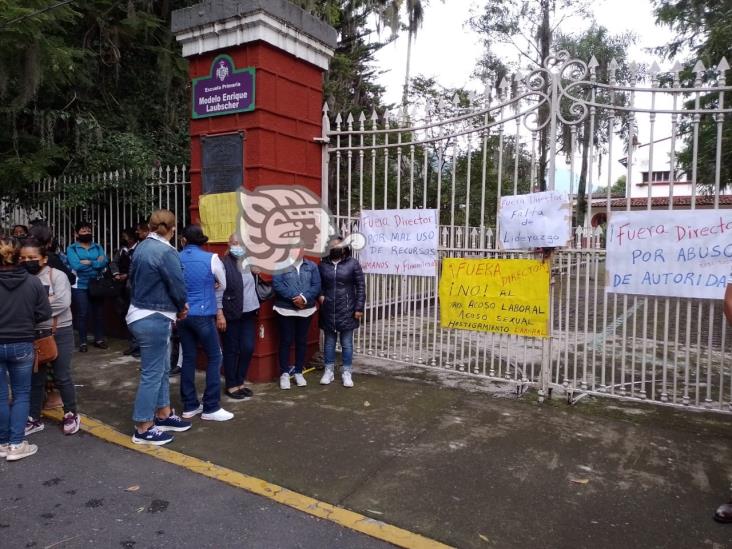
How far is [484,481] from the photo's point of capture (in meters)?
3.49

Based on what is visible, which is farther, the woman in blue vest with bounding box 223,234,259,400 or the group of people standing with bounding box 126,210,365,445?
the woman in blue vest with bounding box 223,234,259,400

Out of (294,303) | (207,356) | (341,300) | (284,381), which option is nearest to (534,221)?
(341,300)

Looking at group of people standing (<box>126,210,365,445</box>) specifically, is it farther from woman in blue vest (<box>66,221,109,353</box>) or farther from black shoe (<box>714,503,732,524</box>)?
black shoe (<box>714,503,732,524</box>)

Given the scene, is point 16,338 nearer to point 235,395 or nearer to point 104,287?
point 235,395

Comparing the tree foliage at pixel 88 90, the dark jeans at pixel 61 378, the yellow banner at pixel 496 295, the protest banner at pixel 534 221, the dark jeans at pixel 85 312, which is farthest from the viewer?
the dark jeans at pixel 85 312

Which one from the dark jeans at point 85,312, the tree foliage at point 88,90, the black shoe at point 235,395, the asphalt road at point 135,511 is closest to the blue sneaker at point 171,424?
the asphalt road at point 135,511

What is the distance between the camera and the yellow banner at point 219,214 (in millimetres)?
5574

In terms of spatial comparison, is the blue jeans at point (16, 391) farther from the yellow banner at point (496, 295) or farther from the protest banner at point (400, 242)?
the yellow banner at point (496, 295)

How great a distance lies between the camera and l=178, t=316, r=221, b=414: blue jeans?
14.6 feet

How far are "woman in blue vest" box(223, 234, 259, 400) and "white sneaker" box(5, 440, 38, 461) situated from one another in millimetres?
1689

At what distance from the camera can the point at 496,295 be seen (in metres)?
5.12

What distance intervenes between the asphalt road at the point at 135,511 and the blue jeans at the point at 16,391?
223mm

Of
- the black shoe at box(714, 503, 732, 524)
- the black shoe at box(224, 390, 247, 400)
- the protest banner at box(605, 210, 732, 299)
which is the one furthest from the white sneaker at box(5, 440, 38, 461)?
the protest banner at box(605, 210, 732, 299)

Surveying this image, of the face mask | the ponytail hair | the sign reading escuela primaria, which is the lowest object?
the face mask
